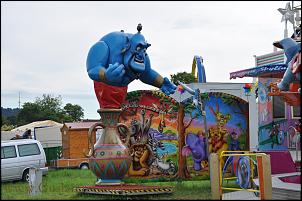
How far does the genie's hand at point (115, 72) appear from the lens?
983 centimetres

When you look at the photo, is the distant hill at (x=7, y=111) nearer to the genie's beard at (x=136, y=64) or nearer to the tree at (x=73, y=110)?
the genie's beard at (x=136, y=64)

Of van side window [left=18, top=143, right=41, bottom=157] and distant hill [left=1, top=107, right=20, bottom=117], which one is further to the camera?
van side window [left=18, top=143, right=41, bottom=157]

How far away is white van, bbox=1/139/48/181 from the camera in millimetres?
15695

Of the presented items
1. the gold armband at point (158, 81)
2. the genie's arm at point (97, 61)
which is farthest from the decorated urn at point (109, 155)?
the gold armband at point (158, 81)

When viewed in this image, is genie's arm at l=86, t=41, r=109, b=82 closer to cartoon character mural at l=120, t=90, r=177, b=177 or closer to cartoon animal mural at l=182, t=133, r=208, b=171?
cartoon character mural at l=120, t=90, r=177, b=177

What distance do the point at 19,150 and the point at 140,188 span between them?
310 inches

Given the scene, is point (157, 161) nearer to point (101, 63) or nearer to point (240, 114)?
point (240, 114)

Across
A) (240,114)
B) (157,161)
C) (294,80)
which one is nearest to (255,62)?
(240,114)

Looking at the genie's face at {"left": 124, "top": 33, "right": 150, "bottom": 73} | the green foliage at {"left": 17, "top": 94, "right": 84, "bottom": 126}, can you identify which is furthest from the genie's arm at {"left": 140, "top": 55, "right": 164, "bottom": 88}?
the green foliage at {"left": 17, "top": 94, "right": 84, "bottom": 126}

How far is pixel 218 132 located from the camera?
41.8ft

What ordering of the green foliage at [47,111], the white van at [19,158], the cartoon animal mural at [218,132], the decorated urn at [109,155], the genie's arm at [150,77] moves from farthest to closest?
the green foliage at [47,111], the white van at [19,158], the cartoon animal mural at [218,132], the genie's arm at [150,77], the decorated urn at [109,155]

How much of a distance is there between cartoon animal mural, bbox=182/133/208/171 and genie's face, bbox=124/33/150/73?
3020 millimetres

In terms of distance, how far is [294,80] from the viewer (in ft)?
30.7

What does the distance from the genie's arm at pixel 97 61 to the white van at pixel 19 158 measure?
6396 millimetres
